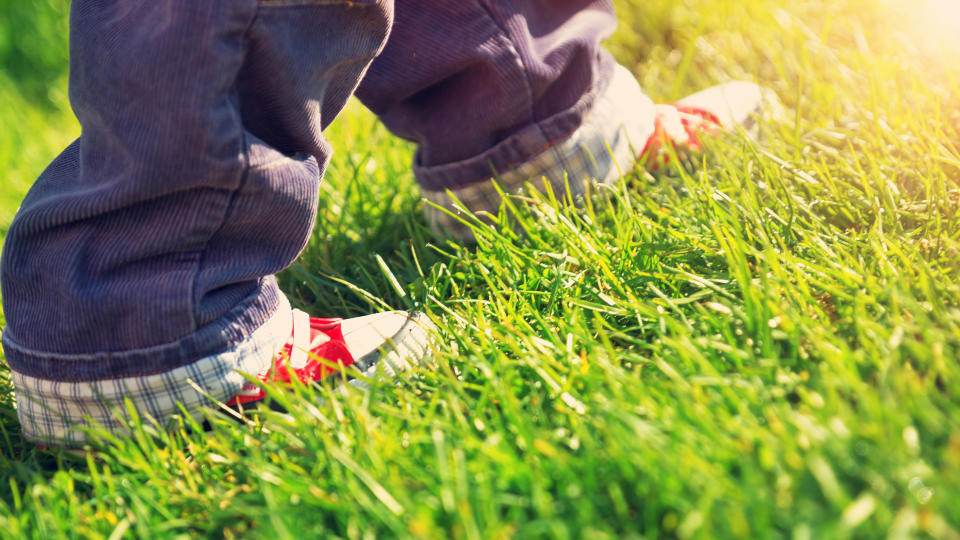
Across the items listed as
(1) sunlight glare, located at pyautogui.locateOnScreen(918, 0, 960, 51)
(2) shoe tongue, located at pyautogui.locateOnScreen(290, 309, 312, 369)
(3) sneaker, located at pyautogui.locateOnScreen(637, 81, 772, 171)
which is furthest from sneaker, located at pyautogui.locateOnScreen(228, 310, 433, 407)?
(1) sunlight glare, located at pyautogui.locateOnScreen(918, 0, 960, 51)

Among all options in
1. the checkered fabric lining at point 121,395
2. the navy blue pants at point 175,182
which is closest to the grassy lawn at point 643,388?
the checkered fabric lining at point 121,395

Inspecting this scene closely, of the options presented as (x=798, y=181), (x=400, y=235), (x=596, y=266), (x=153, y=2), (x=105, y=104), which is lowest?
(x=400, y=235)

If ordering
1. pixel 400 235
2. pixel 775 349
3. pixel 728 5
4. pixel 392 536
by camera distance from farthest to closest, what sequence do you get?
pixel 728 5 → pixel 400 235 → pixel 775 349 → pixel 392 536

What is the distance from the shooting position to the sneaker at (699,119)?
171 centimetres

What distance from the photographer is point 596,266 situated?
1.31 m

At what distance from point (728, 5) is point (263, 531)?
7.31 ft

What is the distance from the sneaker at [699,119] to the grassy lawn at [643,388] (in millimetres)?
81

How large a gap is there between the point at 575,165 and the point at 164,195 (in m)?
0.83

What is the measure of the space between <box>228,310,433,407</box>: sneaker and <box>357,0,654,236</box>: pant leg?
335mm

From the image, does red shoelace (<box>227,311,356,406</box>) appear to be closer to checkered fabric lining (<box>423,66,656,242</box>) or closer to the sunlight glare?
checkered fabric lining (<box>423,66,656,242</box>)

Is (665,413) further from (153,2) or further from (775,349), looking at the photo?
(153,2)

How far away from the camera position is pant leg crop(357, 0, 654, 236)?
4.84ft

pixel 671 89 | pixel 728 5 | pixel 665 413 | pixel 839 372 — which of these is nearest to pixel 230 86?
pixel 665 413

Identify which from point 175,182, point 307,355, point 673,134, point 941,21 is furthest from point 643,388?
point 941,21
